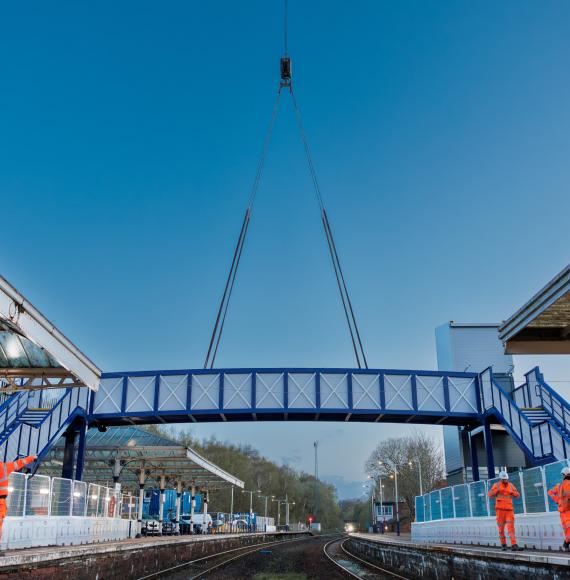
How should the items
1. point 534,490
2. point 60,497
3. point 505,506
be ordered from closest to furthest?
point 505,506 → point 534,490 → point 60,497

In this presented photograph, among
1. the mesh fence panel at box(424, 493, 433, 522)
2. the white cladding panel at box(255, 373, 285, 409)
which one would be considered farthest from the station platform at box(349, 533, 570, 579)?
the white cladding panel at box(255, 373, 285, 409)

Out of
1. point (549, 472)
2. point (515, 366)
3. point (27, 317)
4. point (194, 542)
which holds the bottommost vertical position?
point (194, 542)

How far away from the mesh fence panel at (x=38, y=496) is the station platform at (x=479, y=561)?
443 inches

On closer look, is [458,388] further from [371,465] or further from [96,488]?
[371,465]

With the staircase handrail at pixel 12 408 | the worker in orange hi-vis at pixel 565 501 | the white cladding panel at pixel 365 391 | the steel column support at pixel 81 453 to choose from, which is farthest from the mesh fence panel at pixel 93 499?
the worker in orange hi-vis at pixel 565 501

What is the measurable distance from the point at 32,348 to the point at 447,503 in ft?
55.8

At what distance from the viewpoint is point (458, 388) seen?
116 ft

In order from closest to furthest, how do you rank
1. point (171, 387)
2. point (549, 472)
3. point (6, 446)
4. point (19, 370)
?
point (549, 472) < point (19, 370) < point (6, 446) < point (171, 387)

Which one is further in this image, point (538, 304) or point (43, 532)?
point (43, 532)

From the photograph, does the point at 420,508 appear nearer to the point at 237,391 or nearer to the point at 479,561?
the point at 237,391

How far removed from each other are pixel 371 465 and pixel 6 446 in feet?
A: 243

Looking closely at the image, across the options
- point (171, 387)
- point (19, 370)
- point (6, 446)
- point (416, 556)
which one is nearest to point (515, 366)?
point (171, 387)

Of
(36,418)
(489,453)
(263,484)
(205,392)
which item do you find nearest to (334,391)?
(205,392)

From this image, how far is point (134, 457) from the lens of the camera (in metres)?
39.7
